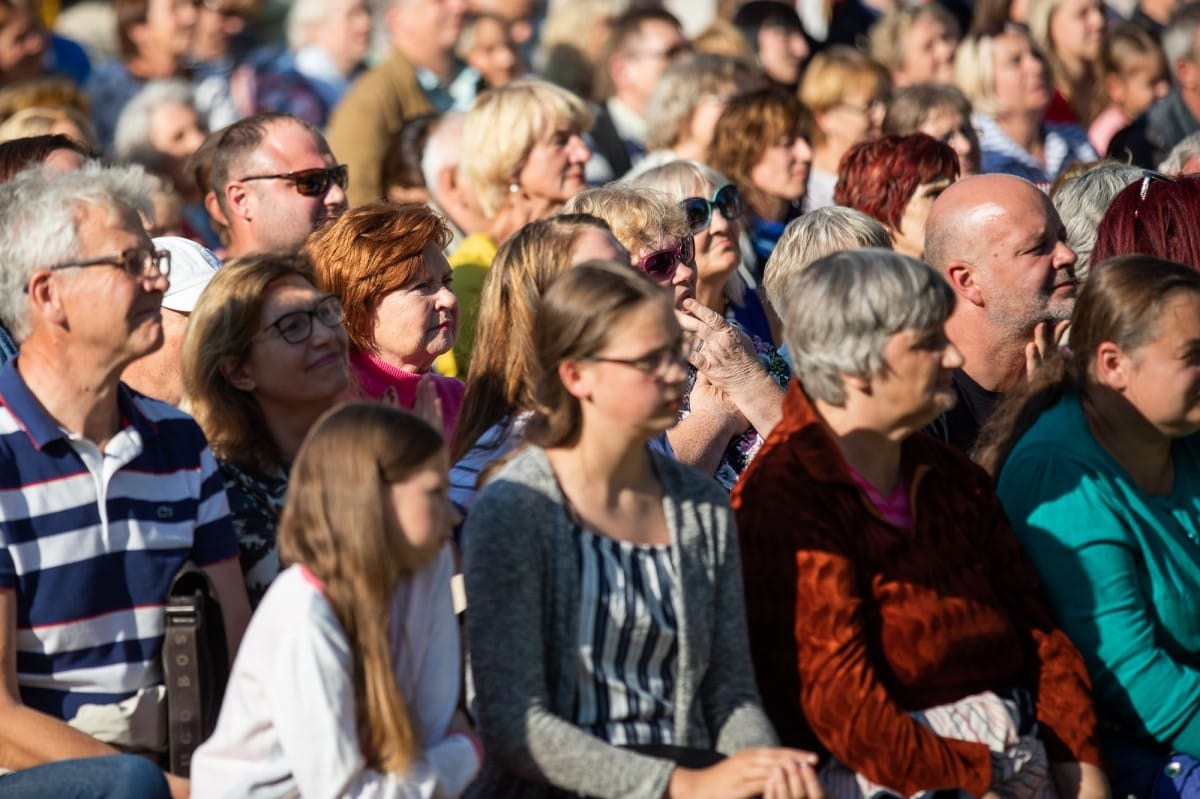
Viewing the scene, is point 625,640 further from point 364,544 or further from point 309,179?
point 309,179

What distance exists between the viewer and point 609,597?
11.2ft

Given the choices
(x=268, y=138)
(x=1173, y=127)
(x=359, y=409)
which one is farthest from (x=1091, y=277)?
(x=1173, y=127)

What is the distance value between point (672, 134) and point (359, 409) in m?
4.85

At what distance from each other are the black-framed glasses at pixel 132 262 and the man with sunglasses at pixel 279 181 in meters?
1.94

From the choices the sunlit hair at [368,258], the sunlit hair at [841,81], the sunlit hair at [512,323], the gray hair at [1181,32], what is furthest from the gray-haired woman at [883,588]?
the gray hair at [1181,32]

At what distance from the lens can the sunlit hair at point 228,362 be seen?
400 centimetres

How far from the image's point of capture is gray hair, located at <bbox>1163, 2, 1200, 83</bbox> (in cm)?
946

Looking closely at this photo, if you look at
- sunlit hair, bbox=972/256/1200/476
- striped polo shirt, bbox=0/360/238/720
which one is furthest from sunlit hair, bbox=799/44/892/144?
striped polo shirt, bbox=0/360/238/720

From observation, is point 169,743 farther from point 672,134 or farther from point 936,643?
point 672,134

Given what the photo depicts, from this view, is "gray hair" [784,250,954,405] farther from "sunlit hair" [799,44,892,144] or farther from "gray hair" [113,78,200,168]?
"gray hair" [113,78,200,168]

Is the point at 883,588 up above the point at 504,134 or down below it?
below

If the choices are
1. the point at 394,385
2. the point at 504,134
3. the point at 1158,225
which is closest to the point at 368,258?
the point at 394,385

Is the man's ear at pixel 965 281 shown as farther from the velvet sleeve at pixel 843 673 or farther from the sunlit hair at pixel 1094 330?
the velvet sleeve at pixel 843 673

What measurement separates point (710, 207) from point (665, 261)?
76cm
